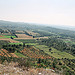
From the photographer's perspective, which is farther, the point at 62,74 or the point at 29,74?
the point at 62,74

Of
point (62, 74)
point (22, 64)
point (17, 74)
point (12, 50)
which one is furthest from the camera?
point (12, 50)

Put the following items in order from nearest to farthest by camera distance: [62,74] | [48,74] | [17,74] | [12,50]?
1. [17,74]
2. [48,74]
3. [62,74]
4. [12,50]

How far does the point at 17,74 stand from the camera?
5.77 m

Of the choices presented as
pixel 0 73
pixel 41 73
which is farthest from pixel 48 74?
pixel 0 73

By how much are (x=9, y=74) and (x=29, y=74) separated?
1090mm

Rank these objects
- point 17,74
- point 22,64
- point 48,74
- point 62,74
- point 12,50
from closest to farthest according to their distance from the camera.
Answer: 1. point 17,74
2. point 48,74
3. point 62,74
4. point 22,64
5. point 12,50

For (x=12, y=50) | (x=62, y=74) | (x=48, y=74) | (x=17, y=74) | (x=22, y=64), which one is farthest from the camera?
(x=12, y=50)

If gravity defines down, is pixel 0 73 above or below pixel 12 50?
above

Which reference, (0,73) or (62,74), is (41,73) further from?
(0,73)

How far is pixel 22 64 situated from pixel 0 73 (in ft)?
6.44

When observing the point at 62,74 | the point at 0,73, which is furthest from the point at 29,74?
the point at 62,74

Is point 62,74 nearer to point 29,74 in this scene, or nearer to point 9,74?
point 29,74

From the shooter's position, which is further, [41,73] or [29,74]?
[41,73]

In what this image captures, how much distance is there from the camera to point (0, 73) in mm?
5902
